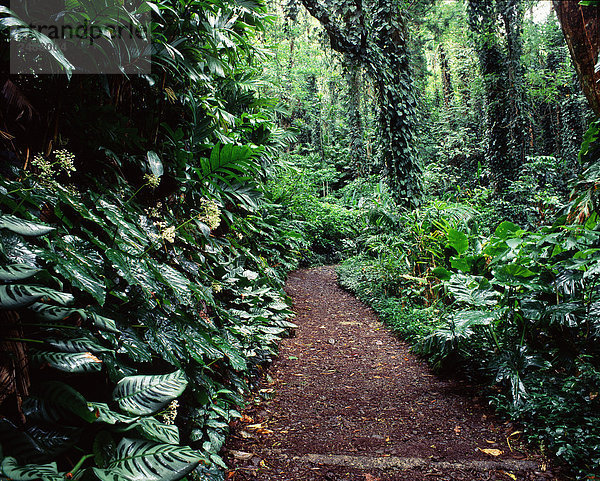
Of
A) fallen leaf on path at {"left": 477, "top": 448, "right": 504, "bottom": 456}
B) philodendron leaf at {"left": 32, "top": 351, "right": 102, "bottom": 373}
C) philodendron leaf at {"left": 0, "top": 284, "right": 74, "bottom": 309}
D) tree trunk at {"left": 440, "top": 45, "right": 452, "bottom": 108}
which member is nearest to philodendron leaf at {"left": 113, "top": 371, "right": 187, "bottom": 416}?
philodendron leaf at {"left": 32, "top": 351, "right": 102, "bottom": 373}

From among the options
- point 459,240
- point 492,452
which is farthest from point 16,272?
point 459,240

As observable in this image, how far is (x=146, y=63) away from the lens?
1.93m

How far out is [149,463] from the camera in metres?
0.91

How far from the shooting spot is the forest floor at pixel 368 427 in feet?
5.83

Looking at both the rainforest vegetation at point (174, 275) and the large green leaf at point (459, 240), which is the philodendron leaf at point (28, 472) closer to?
the rainforest vegetation at point (174, 275)

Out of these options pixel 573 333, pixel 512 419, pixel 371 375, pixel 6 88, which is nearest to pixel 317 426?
pixel 371 375

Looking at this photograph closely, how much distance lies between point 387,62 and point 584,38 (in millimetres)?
3915

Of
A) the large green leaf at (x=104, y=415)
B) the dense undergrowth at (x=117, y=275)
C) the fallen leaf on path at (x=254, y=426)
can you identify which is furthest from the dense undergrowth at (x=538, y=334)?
the large green leaf at (x=104, y=415)

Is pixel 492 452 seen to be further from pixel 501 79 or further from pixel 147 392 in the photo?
pixel 501 79

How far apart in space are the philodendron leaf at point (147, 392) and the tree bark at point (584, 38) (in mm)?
3658

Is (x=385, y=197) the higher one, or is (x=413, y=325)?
(x=385, y=197)

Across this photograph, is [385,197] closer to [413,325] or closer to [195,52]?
[413,325]

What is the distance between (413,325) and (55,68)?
3594 mm

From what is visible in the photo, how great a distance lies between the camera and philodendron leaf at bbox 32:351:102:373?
3.22 feet
